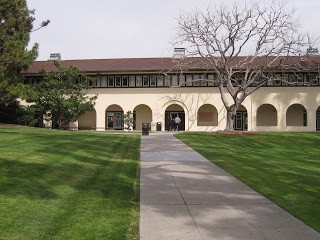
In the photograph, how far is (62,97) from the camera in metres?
37.9

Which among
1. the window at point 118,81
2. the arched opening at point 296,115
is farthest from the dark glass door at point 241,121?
the window at point 118,81

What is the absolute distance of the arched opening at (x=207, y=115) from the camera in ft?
136

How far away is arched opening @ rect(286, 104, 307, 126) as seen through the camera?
136 ft

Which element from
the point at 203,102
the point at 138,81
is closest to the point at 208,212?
the point at 203,102

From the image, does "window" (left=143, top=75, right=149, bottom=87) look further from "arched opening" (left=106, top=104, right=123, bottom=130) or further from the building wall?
"arched opening" (left=106, top=104, right=123, bottom=130)

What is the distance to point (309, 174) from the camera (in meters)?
12.1

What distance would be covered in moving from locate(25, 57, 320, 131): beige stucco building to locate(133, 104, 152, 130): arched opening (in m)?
0.20

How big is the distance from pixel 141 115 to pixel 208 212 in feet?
119

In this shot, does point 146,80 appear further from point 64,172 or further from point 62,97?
point 64,172

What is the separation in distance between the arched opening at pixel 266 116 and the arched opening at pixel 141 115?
35.7 ft

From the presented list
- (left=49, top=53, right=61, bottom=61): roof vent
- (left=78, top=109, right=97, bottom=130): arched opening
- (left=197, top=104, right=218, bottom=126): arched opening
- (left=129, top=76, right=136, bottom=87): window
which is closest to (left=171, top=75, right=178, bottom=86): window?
(left=197, top=104, right=218, bottom=126): arched opening

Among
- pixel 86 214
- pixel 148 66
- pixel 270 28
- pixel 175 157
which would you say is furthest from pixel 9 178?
pixel 148 66

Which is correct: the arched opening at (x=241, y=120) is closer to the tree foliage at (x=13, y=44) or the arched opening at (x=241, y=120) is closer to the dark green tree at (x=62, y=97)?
the dark green tree at (x=62, y=97)

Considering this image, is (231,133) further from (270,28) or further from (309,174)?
(309,174)
